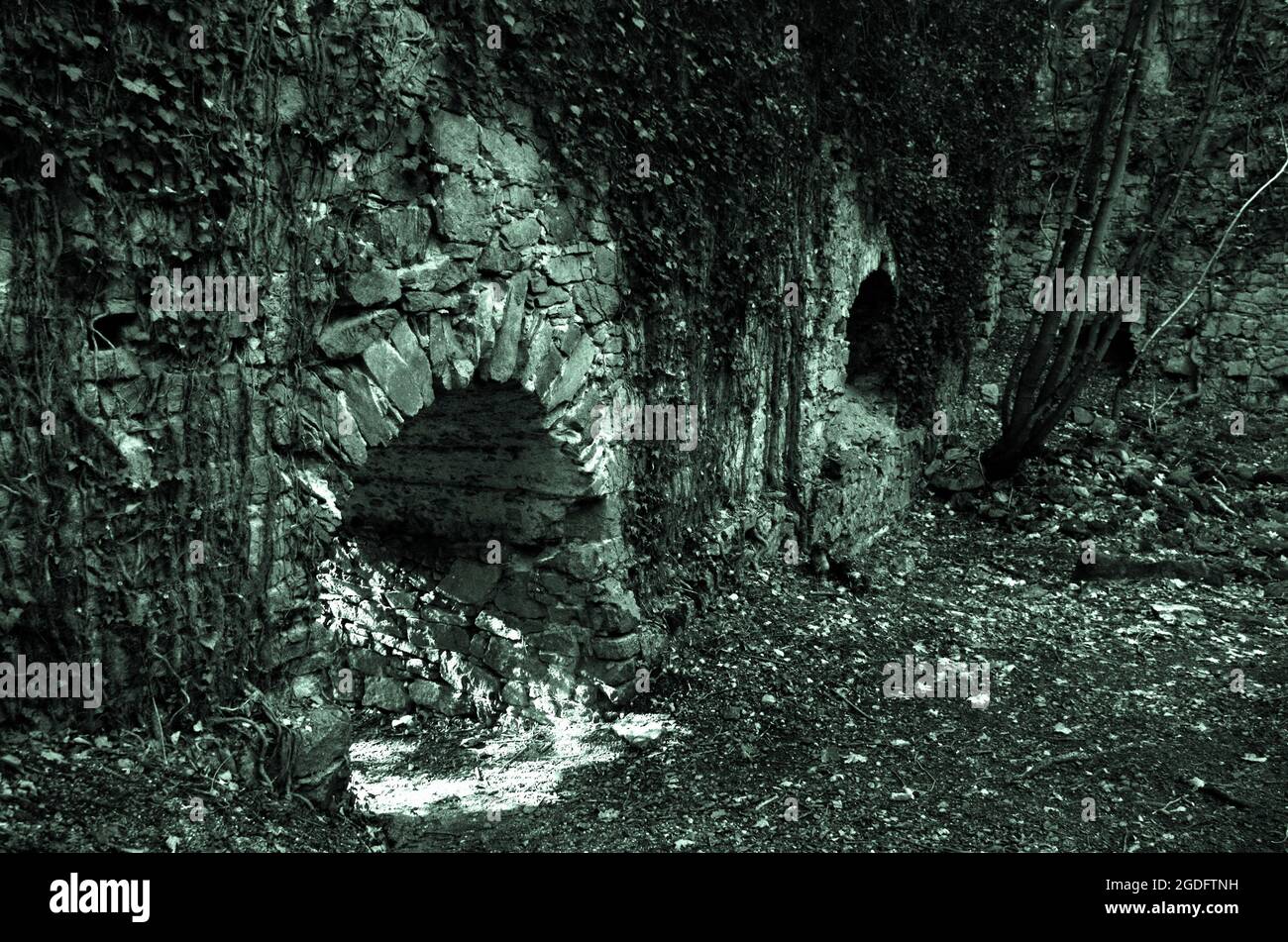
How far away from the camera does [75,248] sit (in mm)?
3191

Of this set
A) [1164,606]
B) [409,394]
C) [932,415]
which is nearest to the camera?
[409,394]

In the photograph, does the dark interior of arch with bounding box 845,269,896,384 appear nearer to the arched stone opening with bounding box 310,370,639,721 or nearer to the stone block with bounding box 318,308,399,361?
the arched stone opening with bounding box 310,370,639,721

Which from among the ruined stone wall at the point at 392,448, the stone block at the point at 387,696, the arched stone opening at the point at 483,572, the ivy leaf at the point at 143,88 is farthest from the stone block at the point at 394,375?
the stone block at the point at 387,696

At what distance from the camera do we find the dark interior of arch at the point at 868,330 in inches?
361

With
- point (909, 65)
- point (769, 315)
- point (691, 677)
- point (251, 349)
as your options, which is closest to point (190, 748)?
point (251, 349)

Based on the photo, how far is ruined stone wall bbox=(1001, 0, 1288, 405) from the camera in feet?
35.4

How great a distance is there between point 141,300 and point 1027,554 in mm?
6930

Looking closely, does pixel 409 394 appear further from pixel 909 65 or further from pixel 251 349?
pixel 909 65

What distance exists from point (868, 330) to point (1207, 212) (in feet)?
14.8

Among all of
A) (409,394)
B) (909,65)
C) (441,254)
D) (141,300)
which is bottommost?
(409,394)

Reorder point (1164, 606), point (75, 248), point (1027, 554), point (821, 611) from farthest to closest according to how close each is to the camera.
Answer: point (1027, 554)
point (1164, 606)
point (821, 611)
point (75, 248)

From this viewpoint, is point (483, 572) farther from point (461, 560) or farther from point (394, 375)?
point (394, 375)

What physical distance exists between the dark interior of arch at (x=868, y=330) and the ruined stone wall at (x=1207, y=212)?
3.13m

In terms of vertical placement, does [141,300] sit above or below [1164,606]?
above
